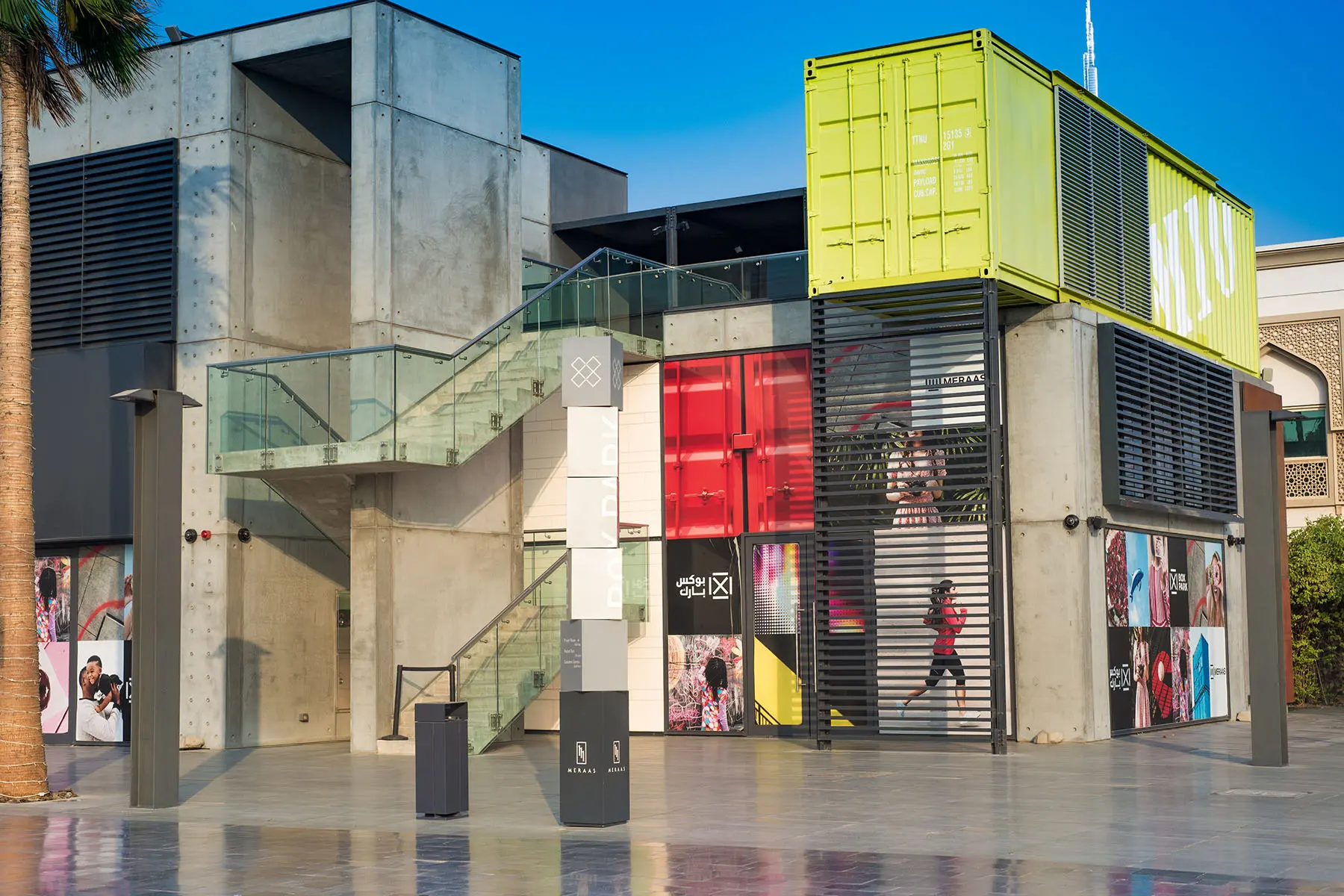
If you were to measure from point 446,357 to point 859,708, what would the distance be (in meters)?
6.43

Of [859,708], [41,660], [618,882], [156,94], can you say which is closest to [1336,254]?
[859,708]

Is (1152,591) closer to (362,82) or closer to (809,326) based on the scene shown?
(809,326)

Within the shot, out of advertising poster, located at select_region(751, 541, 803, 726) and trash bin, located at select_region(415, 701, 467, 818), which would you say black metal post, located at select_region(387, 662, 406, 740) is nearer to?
advertising poster, located at select_region(751, 541, 803, 726)

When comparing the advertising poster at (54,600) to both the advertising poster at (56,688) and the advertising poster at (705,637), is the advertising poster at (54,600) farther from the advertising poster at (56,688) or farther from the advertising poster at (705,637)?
the advertising poster at (705,637)

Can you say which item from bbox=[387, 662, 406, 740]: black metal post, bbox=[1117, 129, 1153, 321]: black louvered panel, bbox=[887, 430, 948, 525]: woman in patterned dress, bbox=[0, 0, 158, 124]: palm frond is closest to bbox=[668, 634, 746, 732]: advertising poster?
bbox=[887, 430, 948, 525]: woman in patterned dress

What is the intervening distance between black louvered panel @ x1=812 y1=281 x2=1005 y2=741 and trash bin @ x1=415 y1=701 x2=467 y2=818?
6.75 m

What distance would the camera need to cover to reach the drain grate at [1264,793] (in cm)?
1298

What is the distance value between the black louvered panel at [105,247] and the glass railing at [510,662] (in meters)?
6.48

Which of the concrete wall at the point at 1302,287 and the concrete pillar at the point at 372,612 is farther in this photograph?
the concrete wall at the point at 1302,287

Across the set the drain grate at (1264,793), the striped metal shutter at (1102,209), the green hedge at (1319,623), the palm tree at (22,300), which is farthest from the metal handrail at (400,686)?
the green hedge at (1319,623)

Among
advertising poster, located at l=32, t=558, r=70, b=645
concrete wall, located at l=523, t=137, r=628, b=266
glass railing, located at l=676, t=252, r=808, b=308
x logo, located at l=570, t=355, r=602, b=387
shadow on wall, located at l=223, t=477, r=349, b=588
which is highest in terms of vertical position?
concrete wall, located at l=523, t=137, r=628, b=266

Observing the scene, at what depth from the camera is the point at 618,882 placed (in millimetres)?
9102

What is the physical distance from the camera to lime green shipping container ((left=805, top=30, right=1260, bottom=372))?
1780 cm

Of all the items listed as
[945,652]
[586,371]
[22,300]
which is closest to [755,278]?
[945,652]
